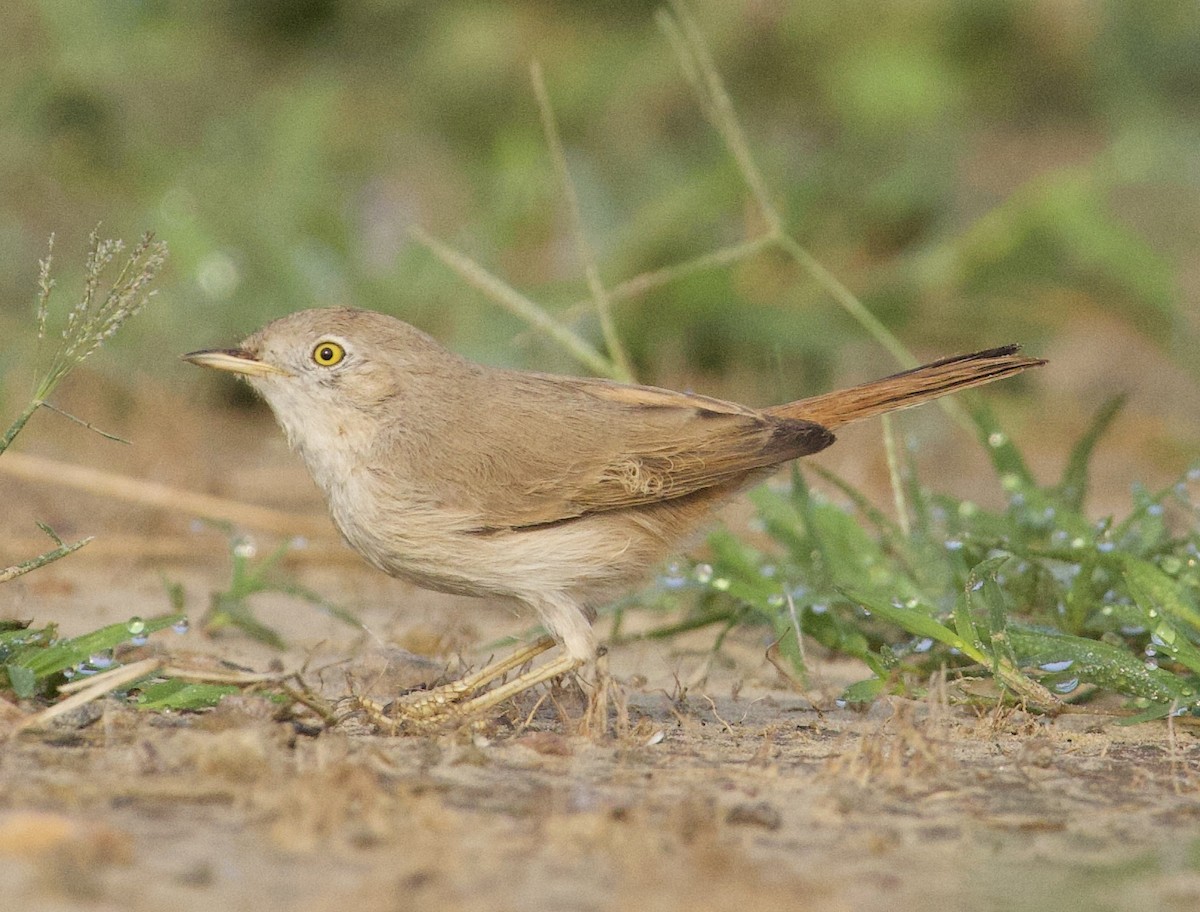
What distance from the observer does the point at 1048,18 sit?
11.9 meters

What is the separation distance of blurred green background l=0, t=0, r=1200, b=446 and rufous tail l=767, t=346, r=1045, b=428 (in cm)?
59

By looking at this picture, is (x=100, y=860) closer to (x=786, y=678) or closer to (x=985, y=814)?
(x=985, y=814)

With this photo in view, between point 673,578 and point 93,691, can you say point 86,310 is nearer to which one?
point 93,691

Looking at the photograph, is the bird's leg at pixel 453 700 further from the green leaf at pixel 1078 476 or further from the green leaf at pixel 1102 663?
the green leaf at pixel 1078 476

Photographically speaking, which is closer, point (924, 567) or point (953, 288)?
point (924, 567)

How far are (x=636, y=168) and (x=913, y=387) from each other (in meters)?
5.45

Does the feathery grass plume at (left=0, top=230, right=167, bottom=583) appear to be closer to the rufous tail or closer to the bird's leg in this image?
the bird's leg

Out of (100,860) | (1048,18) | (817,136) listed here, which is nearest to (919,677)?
(100,860)

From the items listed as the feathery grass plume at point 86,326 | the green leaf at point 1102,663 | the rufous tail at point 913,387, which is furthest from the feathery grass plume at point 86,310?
the green leaf at point 1102,663

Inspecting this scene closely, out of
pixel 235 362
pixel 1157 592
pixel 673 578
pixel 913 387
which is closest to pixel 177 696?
pixel 235 362

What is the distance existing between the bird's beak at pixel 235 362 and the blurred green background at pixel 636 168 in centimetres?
164

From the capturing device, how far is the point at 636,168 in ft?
31.7

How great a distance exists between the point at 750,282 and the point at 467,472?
517cm

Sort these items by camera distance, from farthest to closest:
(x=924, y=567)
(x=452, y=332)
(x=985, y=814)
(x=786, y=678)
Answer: (x=452, y=332) < (x=924, y=567) < (x=786, y=678) < (x=985, y=814)
